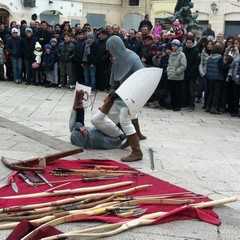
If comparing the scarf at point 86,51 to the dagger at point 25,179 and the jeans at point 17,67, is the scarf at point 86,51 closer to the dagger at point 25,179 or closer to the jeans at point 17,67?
the jeans at point 17,67

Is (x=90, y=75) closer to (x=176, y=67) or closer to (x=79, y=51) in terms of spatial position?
(x=79, y=51)

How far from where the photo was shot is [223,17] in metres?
29.5

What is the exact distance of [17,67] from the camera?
13.3 metres

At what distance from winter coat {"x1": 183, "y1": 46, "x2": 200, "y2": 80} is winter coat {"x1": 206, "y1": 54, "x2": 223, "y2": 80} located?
0.94ft

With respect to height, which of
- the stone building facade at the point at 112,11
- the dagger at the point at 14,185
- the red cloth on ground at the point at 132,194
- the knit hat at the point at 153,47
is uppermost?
the stone building facade at the point at 112,11

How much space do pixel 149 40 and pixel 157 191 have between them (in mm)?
7302

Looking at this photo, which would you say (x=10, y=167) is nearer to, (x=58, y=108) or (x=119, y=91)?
(x=119, y=91)

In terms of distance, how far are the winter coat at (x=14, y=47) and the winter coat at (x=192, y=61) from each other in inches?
198

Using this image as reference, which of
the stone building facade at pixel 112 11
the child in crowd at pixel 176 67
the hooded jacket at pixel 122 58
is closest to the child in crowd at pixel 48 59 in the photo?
the child in crowd at pixel 176 67

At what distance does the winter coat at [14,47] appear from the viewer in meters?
13.0

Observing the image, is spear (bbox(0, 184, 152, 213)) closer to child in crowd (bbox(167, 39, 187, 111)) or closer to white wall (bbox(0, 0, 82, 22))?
child in crowd (bbox(167, 39, 187, 111))

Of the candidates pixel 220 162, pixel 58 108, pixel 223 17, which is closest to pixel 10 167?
pixel 220 162

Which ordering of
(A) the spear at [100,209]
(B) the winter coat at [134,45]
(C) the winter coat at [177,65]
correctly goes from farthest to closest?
(B) the winter coat at [134,45] < (C) the winter coat at [177,65] < (A) the spear at [100,209]

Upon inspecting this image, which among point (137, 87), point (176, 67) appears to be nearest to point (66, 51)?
point (176, 67)
